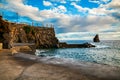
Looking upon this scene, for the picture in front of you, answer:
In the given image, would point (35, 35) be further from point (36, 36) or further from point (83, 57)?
point (83, 57)

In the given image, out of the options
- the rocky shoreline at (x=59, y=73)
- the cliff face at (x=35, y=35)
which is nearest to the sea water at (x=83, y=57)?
the rocky shoreline at (x=59, y=73)

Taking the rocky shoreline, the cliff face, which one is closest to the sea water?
the rocky shoreline

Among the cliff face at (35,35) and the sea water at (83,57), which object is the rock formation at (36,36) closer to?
the cliff face at (35,35)

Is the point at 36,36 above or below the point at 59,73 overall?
above

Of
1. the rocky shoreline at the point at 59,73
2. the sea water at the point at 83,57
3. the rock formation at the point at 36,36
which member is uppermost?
the rock formation at the point at 36,36

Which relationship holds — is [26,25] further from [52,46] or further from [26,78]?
[26,78]

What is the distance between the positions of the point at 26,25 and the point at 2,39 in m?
52.5

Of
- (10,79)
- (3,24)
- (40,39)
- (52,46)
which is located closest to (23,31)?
(40,39)

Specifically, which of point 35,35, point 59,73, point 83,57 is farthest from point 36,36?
point 59,73

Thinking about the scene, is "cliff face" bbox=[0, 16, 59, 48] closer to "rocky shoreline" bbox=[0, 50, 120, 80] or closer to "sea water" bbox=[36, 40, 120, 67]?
"sea water" bbox=[36, 40, 120, 67]

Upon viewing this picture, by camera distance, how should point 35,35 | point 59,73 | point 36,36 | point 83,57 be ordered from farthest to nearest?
point 36,36, point 35,35, point 83,57, point 59,73

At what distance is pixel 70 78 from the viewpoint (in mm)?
8828

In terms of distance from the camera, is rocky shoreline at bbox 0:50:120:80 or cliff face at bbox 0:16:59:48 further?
cliff face at bbox 0:16:59:48

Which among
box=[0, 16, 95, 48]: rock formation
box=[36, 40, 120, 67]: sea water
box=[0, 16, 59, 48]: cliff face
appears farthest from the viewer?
box=[0, 16, 95, 48]: rock formation
